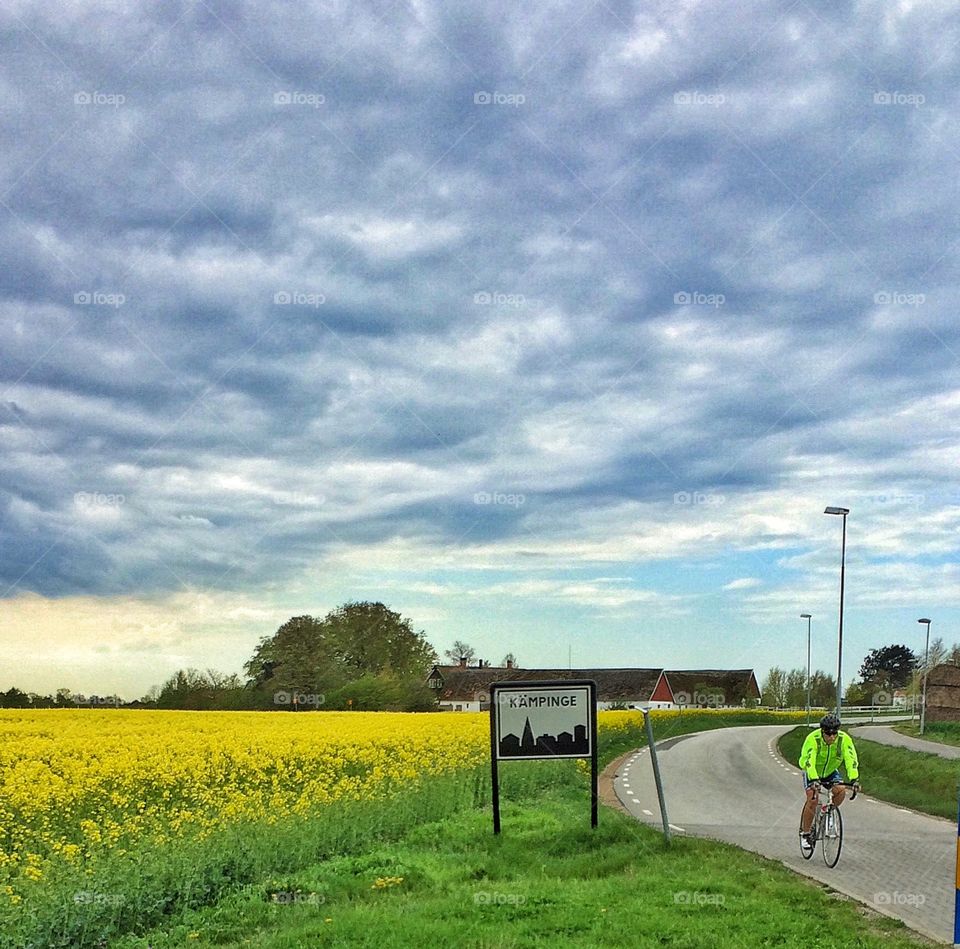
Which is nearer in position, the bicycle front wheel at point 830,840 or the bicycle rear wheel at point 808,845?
the bicycle front wheel at point 830,840

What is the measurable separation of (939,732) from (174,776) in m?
45.9

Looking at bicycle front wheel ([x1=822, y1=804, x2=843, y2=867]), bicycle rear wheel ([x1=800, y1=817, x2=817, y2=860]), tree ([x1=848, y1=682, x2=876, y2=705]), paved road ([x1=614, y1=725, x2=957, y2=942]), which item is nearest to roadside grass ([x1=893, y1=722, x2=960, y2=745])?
paved road ([x1=614, y1=725, x2=957, y2=942])

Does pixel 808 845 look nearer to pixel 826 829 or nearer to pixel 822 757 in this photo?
pixel 826 829

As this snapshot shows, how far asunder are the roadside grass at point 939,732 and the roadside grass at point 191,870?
37.0m

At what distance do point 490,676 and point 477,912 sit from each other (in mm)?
86892

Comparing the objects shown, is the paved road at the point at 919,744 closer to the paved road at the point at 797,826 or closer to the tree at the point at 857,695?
the paved road at the point at 797,826

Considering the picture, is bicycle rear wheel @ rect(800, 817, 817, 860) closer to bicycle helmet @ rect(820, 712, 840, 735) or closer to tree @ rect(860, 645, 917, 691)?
bicycle helmet @ rect(820, 712, 840, 735)

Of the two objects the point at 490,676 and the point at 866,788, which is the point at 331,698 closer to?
the point at 866,788

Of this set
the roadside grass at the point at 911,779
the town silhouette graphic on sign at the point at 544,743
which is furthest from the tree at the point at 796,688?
the town silhouette graphic on sign at the point at 544,743

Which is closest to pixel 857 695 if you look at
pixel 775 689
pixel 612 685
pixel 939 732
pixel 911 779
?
pixel 775 689

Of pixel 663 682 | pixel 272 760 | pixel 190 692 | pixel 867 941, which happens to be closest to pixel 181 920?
pixel 867 941

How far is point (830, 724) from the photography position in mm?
13578

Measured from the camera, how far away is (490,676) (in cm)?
9538

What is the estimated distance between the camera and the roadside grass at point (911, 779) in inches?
908
